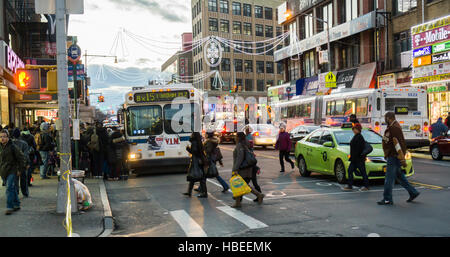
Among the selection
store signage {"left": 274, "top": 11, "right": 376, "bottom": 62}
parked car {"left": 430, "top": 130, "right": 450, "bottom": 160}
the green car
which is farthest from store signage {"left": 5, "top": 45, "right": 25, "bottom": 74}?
store signage {"left": 274, "top": 11, "right": 376, "bottom": 62}

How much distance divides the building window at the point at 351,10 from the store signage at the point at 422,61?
1095cm

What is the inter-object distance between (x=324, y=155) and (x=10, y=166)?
8.41 meters

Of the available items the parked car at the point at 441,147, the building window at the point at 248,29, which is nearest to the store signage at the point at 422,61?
the parked car at the point at 441,147

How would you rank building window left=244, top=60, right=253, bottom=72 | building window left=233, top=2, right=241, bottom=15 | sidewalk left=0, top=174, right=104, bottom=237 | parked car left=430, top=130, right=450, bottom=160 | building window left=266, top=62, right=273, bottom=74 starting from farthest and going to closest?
building window left=266, top=62, right=273, bottom=74 → building window left=244, top=60, right=253, bottom=72 → building window left=233, top=2, right=241, bottom=15 → parked car left=430, top=130, right=450, bottom=160 → sidewalk left=0, top=174, right=104, bottom=237

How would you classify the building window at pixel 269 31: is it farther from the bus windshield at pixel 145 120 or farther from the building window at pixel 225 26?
the bus windshield at pixel 145 120

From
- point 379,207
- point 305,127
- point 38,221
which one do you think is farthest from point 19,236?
point 305,127

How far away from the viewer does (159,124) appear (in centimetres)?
1598

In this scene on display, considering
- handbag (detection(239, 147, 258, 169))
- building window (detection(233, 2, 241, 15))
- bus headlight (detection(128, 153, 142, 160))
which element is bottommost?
bus headlight (detection(128, 153, 142, 160))

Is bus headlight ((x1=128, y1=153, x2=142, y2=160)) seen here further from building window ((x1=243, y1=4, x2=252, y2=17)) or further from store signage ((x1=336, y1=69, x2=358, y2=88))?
building window ((x1=243, y1=4, x2=252, y2=17))

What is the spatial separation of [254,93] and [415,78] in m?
49.4

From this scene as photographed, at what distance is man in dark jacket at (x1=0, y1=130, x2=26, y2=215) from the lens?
30.2ft

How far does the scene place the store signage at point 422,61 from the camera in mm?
26391

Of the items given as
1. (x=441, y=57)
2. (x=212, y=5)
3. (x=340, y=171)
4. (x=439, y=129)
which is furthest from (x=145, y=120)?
(x=212, y=5)

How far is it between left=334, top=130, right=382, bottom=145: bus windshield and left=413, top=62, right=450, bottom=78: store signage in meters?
14.7
